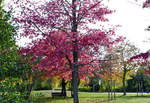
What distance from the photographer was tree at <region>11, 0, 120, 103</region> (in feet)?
23.0

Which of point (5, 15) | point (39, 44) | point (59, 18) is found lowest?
point (39, 44)

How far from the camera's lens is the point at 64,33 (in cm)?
750

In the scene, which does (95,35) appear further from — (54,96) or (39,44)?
(54,96)

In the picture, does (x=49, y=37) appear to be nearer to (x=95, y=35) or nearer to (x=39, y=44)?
(x=39, y=44)

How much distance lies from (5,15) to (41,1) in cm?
252

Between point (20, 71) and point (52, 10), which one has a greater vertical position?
point (52, 10)

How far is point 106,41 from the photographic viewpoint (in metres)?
7.15

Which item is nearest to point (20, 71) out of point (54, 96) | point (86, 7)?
point (86, 7)

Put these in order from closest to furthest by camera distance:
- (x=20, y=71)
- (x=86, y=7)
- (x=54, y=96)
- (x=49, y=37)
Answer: (x=20, y=71) → (x=49, y=37) → (x=86, y=7) → (x=54, y=96)

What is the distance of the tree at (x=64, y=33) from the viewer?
7008 millimetres

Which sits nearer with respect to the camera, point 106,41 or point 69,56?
point 106,41

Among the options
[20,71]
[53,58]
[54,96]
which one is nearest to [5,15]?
[20,71]

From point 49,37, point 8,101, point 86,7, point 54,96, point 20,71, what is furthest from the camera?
point 54,96

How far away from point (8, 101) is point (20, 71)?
1851 mm
